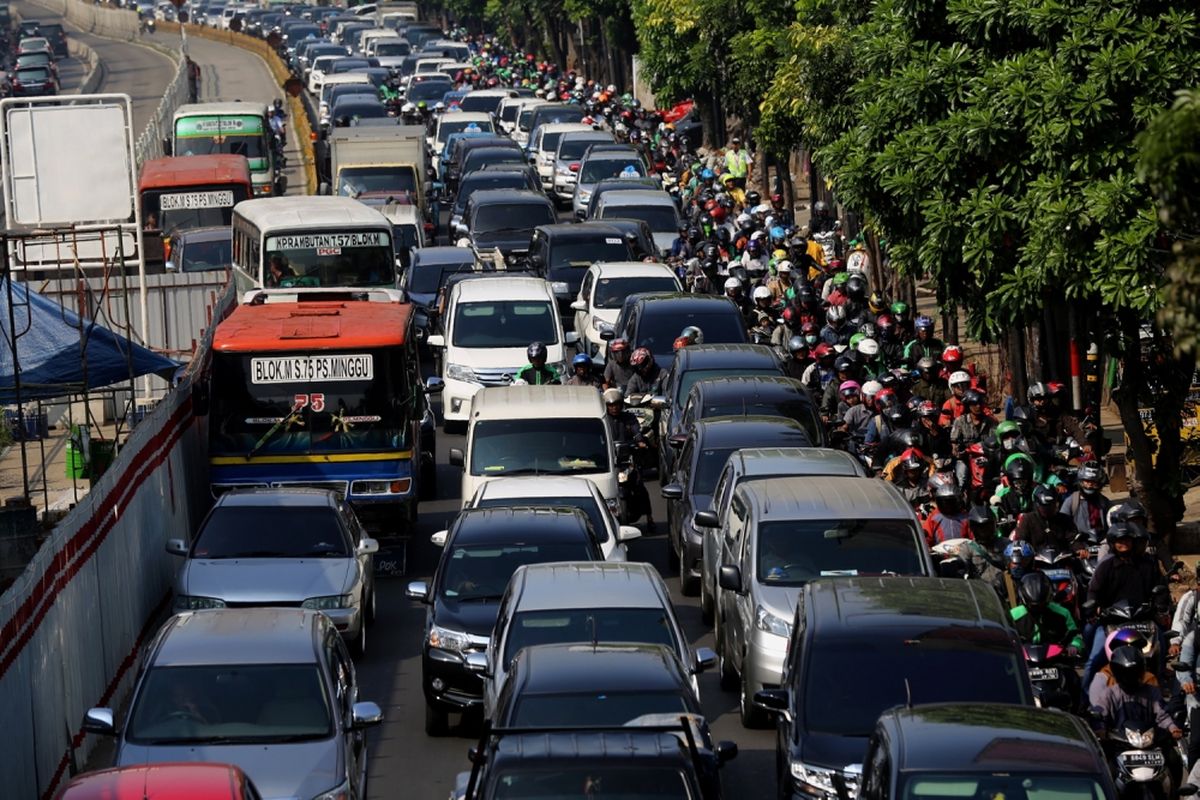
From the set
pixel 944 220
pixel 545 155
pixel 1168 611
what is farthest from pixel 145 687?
pixel 545 155

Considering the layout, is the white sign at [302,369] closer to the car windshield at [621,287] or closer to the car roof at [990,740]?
the car windshield at [621,287]

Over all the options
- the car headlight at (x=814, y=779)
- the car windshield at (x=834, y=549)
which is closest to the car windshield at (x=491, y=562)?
the car windshield at (x=834, y=549)

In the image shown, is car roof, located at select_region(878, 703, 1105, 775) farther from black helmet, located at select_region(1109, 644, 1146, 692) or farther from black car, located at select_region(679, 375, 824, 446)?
black car, located at select_region(679, 375, 824, 446)

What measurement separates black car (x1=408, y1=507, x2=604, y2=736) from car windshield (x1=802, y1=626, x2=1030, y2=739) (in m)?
3.63

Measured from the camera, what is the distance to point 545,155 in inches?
2130

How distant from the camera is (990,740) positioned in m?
11.4

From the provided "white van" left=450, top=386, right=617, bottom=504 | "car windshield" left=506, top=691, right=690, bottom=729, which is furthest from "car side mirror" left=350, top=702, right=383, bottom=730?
"white van" left=450, top=386, right=617, bottom=504

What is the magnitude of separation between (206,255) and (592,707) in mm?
25287

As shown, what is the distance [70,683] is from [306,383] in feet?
20.4

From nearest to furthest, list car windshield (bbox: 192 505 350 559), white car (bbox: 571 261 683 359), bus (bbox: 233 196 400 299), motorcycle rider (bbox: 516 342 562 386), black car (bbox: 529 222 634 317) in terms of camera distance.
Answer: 1. car windshield (bbox: 192 505 350 559)
2. motorcycle rider (bbox: 516 342 562 386)
3. bus (bbox: 233 196 400 299)
4. white car (bbox: 571 261 683 359)
5. black car (bbox: 529 222 634 317)

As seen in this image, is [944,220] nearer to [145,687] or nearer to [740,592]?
[740,592]

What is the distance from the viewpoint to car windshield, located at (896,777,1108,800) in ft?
36.2

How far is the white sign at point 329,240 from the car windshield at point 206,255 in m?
6.70

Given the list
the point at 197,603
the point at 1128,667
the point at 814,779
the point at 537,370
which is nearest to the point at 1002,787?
the point at 814,779
